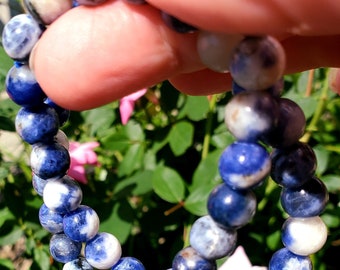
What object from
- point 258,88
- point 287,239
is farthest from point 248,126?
point 287,239

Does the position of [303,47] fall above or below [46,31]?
below

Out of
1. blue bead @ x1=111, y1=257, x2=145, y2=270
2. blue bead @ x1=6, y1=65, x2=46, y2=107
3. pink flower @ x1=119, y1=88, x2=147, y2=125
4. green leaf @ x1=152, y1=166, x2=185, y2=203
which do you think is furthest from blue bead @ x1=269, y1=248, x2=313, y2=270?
pink flower @ x1=119, y1=88, x2=147, y2=125

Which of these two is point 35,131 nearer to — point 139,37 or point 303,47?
point 139,37

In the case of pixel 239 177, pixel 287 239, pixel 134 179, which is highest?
pixel 239 177

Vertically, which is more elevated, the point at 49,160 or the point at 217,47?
the point at 217,47

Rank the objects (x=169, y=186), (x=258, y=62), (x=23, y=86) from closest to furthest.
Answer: (x=258, y=62), (x=23, y=86), (x=169, y=186)

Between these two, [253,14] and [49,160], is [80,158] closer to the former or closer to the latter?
[49,160]

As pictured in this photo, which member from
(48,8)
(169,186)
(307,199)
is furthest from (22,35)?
(169,186)
